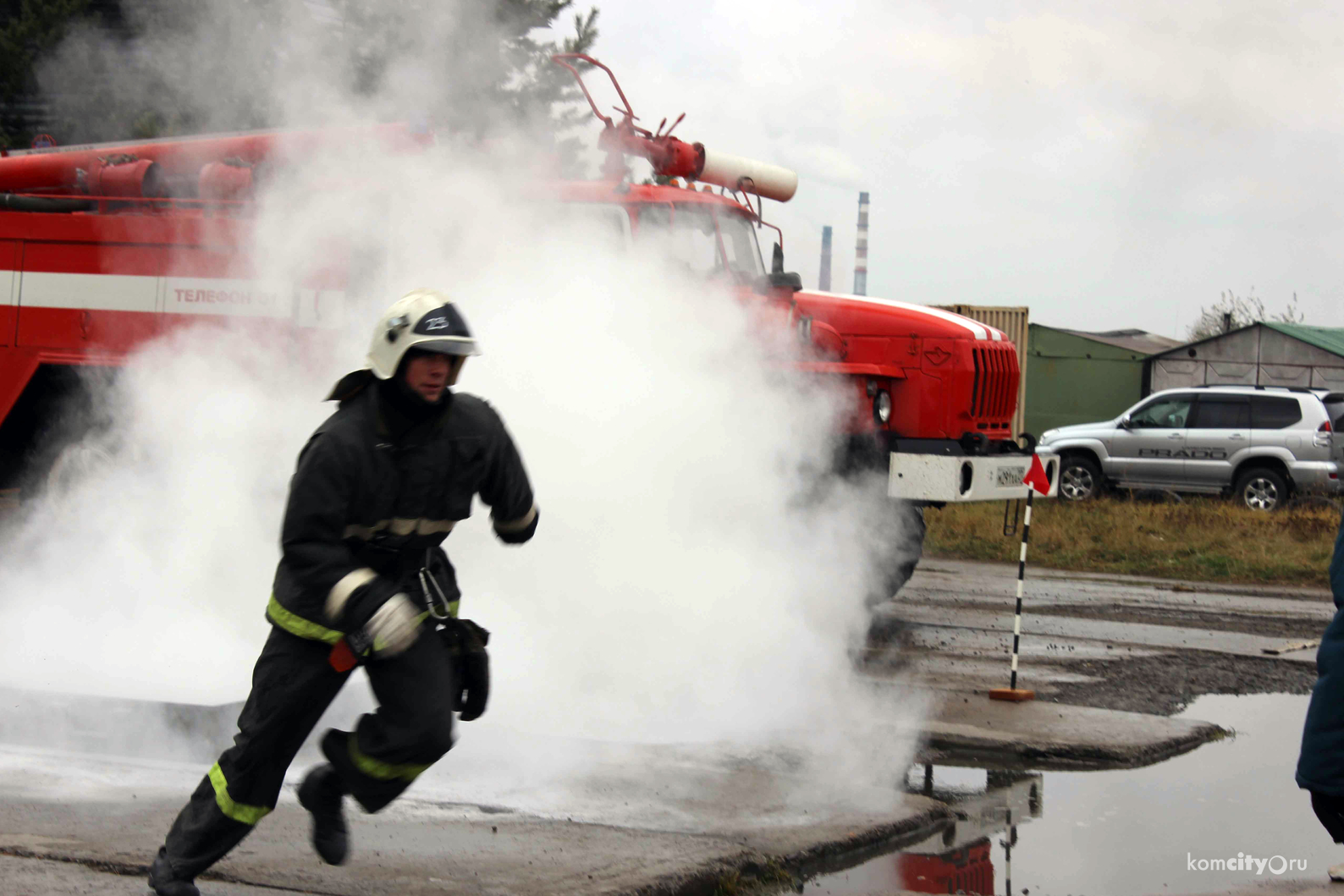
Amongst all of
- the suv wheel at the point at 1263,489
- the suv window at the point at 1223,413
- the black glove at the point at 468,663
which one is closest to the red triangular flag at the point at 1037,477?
the black glove at the point at 468,663

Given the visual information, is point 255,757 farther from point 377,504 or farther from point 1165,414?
point 1165,414

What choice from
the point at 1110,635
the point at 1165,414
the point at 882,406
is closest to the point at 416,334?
the point at 882,406

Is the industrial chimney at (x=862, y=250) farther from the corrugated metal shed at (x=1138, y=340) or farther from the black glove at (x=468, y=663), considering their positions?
the black glove at (x=468, y=663)

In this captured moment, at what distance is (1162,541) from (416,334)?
43.4 feet

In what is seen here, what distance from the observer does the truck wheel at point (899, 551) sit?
29.8 ft

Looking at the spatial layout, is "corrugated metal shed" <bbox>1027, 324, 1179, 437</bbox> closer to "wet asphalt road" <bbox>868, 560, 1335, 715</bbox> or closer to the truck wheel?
"wet asphalt road" <bbox>868, 560, 1335, 715</bbox>

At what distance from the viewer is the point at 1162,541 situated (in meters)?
15.3

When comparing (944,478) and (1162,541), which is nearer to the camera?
(944,478)

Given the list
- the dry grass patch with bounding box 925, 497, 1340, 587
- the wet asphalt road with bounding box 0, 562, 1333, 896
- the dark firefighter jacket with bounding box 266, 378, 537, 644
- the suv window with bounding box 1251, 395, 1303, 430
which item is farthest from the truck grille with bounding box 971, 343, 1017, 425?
the suv window with bounding box 1251, 395, 1303, 430

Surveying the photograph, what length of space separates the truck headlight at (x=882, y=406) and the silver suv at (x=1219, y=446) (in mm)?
8991

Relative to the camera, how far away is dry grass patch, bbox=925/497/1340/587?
14.1m

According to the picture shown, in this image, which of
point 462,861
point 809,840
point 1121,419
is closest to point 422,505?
point 462,861

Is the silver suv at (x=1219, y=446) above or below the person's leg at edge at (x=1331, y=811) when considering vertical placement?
above

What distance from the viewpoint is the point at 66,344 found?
9.27 m
